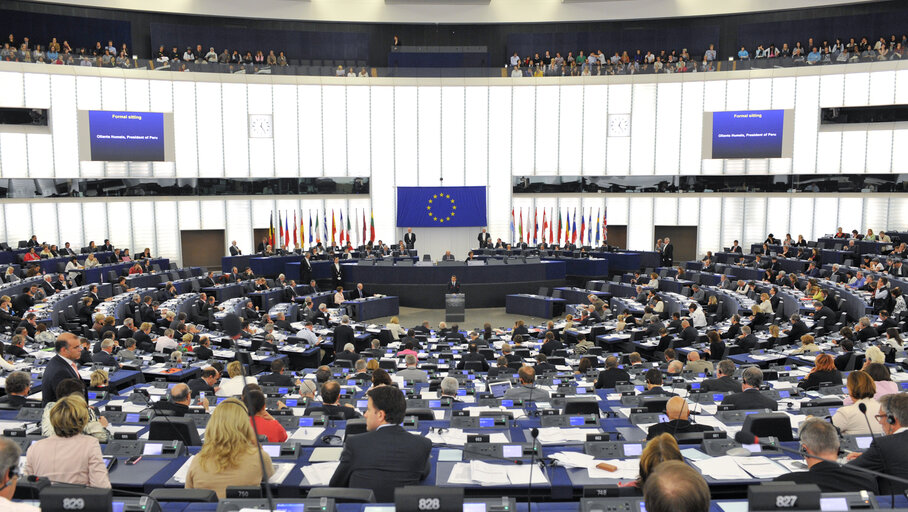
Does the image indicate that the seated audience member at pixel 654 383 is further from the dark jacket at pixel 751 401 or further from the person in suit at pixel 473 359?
the person in suit at pixel 473 359

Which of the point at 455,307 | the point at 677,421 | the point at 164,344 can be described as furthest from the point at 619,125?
the point at 677,421

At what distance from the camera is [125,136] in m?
30.9

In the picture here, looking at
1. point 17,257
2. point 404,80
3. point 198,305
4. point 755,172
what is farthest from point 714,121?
point 17,257

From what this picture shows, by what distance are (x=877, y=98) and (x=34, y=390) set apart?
109 feet

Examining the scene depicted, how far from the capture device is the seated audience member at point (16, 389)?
7891 millimetres

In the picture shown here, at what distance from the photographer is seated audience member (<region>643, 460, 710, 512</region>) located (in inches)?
105

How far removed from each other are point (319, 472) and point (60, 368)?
392 centimetres

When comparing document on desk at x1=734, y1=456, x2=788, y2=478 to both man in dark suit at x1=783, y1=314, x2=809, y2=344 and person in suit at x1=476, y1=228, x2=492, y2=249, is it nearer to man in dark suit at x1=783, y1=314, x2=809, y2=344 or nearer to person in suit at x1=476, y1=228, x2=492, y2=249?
man in dark suit at x1=783, y1=314, x2=809, y2=344

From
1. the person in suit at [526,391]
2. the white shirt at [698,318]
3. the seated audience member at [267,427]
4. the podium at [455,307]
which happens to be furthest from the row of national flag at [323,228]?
the seated audience member at [267,427]

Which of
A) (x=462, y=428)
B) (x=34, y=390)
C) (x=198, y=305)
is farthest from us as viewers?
(x=198, y=305)

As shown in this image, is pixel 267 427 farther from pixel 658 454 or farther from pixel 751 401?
pixel 751 401

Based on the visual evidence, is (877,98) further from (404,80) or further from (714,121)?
(404,80)

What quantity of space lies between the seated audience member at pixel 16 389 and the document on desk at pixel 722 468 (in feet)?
23.6

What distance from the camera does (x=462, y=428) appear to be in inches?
286
